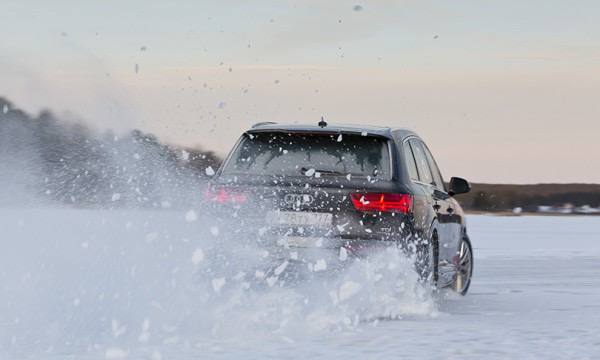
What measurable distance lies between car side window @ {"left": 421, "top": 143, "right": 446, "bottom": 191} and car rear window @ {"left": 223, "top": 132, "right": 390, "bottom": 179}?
216 centimetres

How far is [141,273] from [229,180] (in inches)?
93.1

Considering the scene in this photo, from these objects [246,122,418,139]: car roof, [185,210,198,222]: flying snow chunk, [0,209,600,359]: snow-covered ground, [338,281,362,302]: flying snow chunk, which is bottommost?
[0,209,600,359]: snow-covered ground

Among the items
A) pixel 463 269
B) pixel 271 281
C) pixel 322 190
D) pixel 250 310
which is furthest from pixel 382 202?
pixel 463 269

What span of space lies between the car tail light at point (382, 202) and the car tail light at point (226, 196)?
891 mm

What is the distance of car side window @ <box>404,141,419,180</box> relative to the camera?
11594 mm

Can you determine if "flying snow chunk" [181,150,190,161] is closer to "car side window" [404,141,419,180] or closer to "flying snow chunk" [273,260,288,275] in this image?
"flying snow chunk" [273,260,288,275]

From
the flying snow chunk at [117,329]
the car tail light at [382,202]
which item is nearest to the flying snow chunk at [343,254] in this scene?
the car tail light at [382,202]

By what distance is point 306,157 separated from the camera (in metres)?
11.0

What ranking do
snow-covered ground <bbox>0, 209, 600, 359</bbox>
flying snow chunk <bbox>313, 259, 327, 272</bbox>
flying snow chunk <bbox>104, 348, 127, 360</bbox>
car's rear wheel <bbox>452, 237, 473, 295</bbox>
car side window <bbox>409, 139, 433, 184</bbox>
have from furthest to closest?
car's rear wheel <bbox>452, 237, 473, 295</bbox>
car side window <bbox>409, 139, 433, 184</bbox>
flying snow chunk <bbox>313, 259, 327, 272</bbox>
snow-covered ground <bbox>0, 209, 600, 359</bbox>
flying snow chunk <bbox>104, 348, 127, 360</bbox>

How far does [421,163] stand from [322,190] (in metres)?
2.08

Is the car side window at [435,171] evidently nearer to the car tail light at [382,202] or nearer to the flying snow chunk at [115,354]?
the car tail light at [382,202]

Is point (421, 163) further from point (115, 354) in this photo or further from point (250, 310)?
point (115, 354)

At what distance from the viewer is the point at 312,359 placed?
842cm

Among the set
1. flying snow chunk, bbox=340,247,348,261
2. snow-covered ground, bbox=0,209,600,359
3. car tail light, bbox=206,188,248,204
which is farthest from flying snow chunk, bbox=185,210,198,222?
flying snow chunk, bbox=340,247,348,261
